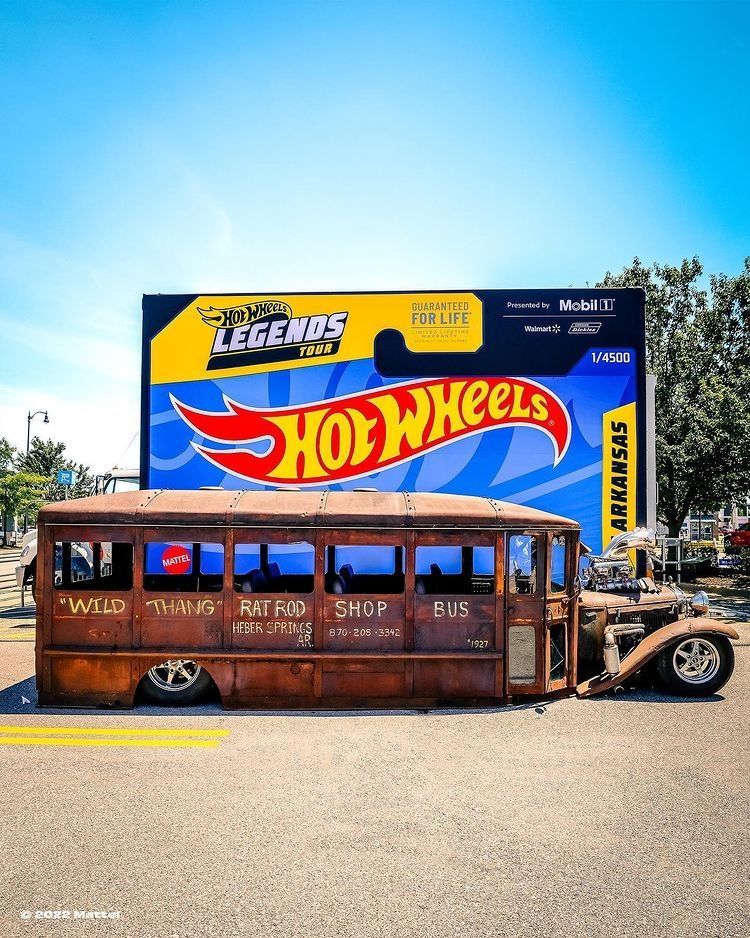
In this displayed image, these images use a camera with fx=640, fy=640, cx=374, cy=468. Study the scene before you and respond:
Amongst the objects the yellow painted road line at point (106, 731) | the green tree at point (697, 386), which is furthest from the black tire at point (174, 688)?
the green tree at point (697, 386)

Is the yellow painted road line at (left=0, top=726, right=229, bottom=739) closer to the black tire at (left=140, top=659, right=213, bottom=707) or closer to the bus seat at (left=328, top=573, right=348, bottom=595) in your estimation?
the black tire at (left=140, top=659, right=213, bottom=707)

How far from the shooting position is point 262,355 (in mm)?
12914

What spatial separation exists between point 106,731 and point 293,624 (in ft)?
7.32

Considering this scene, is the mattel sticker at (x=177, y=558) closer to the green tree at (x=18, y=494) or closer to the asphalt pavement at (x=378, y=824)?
the asphalt pavement at (x=378, y=824)

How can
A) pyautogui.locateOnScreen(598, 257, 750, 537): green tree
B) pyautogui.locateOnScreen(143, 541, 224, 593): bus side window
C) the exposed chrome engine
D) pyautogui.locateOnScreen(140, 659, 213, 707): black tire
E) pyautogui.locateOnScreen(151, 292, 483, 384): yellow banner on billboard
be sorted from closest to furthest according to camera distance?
pyautogui.locateOnScreen(140, 659, 213, 707): black tire → the exposed chrome engine → pyautogui.locateOnScreen(143, 541, 224, 593): bus side window → pyautogui.locateOnScreen(151, 292, 483, 384): yellow banner on billboard → pyautogui.locateOnScreen(598, 257, 750, 537): green tree

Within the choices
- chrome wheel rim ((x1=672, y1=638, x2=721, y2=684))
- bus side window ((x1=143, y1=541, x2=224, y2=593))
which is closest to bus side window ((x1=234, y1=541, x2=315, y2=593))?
bus side window ((x1=143, y1=541, x2=224, y2=593))

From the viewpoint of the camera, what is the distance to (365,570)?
11711 mm

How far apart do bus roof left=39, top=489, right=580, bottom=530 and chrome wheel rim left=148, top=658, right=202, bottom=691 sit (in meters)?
1.70

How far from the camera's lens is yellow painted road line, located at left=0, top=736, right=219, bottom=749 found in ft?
21.0

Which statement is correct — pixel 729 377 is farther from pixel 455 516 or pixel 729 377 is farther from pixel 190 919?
pixel 190 919

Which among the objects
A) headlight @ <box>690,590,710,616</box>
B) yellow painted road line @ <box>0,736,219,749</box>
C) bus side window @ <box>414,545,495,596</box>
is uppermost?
bus side window @ <box>414,545,495,596</box>

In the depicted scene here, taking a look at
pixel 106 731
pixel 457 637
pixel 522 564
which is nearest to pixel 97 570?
pixel 106 731

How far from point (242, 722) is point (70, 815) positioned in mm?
2328

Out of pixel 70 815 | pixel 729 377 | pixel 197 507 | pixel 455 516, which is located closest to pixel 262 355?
pixel 197 507
